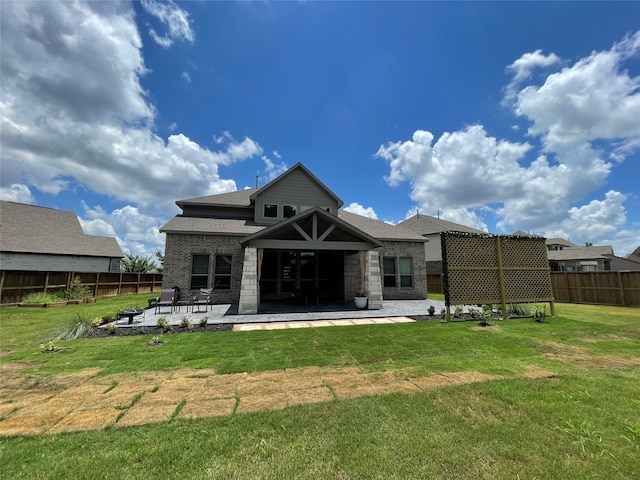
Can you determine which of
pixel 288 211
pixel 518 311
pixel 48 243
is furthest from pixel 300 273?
pixel 48 243

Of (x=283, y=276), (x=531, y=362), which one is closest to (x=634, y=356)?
(x=531, y=362)

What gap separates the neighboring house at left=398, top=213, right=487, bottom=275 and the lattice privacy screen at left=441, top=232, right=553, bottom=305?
13.1 meters

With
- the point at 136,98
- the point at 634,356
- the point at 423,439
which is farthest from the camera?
the point at 136,98

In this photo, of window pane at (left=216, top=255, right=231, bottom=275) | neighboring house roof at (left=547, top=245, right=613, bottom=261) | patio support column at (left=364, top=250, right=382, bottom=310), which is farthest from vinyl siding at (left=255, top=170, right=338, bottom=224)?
neighboring house roof at (left=547, top=245, right=613, bottom=261)

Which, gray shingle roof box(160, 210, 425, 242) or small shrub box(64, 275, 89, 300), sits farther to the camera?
small shrub box(64, 275, 89, 300)

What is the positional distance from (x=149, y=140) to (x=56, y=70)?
4424mm

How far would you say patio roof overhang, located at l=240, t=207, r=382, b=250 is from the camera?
10.4 metres

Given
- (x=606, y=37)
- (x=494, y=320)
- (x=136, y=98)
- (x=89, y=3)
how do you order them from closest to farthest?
(x=89, y=3)
(x=494, y=320)
(x=606, y=37)
(x=136, y=98)

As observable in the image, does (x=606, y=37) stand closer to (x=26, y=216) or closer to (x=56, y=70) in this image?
(x=56, y=70)

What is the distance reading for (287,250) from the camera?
14.5 meters

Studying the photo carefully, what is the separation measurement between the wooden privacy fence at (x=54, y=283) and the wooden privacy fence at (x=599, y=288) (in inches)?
1141

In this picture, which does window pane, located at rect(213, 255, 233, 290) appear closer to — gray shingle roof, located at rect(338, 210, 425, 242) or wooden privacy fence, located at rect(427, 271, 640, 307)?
gray shingle roof, located at rect(338, 210, 425, 242)

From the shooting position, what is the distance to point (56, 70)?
977 centimetres

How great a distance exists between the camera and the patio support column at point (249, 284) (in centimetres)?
1023
